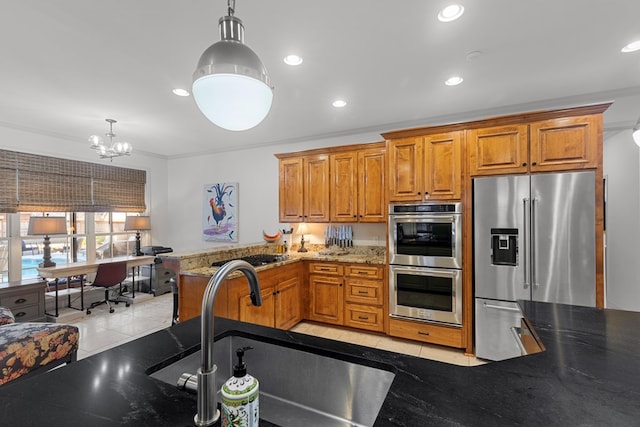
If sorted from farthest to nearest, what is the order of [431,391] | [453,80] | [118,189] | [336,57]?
[118,189] < [453,80] < [336,57] < [431,391]

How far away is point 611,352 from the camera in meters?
1.09

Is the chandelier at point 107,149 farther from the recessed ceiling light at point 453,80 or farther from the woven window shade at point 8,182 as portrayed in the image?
the recessed ceiling light at point 453,80

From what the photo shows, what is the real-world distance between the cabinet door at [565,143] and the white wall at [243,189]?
197 centimetres

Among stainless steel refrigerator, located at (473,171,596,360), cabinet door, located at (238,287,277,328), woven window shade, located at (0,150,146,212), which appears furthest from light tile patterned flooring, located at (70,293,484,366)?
woven window shade, located at (0,150,146,212)

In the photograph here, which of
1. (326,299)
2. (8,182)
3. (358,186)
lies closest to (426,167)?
(358,186)

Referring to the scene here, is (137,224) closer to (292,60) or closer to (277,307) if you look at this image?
(277,307)

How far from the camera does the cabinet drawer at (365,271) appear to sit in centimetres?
345

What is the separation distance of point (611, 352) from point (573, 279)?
194 cm

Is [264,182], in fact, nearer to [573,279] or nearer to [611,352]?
[573,279]

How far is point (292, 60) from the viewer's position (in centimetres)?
245

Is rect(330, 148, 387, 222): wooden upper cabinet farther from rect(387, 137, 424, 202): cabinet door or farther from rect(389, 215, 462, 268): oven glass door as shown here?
rect(389, 215, 462, 268): oven glass door

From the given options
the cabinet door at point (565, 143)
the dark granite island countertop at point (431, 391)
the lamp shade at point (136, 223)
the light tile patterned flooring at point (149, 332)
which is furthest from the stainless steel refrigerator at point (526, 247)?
the lamp shade at point (136, 223)

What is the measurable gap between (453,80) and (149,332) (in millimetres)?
4491

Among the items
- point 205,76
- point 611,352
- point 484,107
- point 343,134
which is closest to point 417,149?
point 484,107
